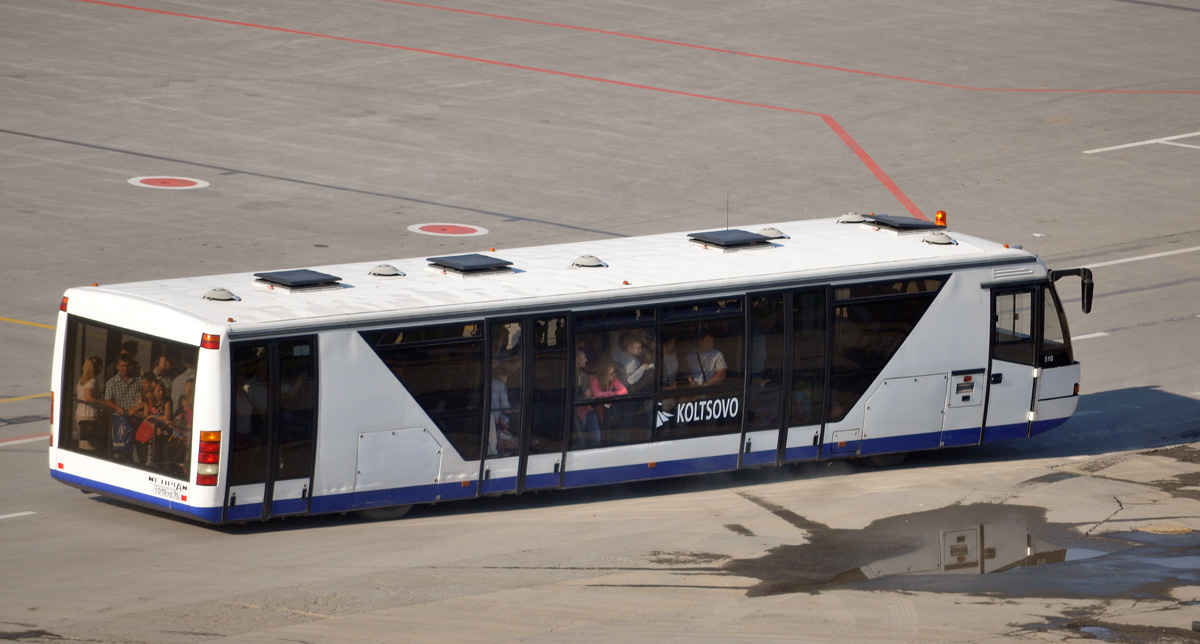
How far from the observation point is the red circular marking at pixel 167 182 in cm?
3253

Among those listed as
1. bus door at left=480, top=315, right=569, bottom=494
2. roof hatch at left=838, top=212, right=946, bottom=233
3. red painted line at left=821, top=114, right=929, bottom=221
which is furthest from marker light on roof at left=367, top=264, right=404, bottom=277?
red painted line at left=821, top=114, right=929, bottom=221

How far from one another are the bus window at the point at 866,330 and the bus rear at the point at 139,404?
7.26 meters

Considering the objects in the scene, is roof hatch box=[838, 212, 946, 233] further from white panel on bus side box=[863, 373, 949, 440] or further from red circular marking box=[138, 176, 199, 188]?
red circular marking box=[138, 176, 199, 188]

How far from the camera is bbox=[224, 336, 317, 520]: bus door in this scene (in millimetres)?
15844

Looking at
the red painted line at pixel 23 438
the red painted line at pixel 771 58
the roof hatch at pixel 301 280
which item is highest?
the red painted line at pixel 771 58

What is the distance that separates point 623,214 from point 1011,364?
12774mm

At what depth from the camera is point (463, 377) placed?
17078 millimetres

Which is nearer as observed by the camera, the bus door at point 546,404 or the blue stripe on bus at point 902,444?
the bus door at point 546,404

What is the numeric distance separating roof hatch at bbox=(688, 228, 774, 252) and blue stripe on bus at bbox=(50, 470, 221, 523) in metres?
6.87

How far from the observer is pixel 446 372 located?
55.7ft

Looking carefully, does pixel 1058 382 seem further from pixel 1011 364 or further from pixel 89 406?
pixel 89 406

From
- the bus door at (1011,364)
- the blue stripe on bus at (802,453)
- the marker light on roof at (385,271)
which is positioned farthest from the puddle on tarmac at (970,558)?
the marker light on roof at (385,271)

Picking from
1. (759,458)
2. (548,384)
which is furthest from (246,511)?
(759,458)

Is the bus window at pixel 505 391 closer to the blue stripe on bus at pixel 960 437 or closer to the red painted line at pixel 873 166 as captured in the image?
the blue stripe on bus at pixel 960 437
